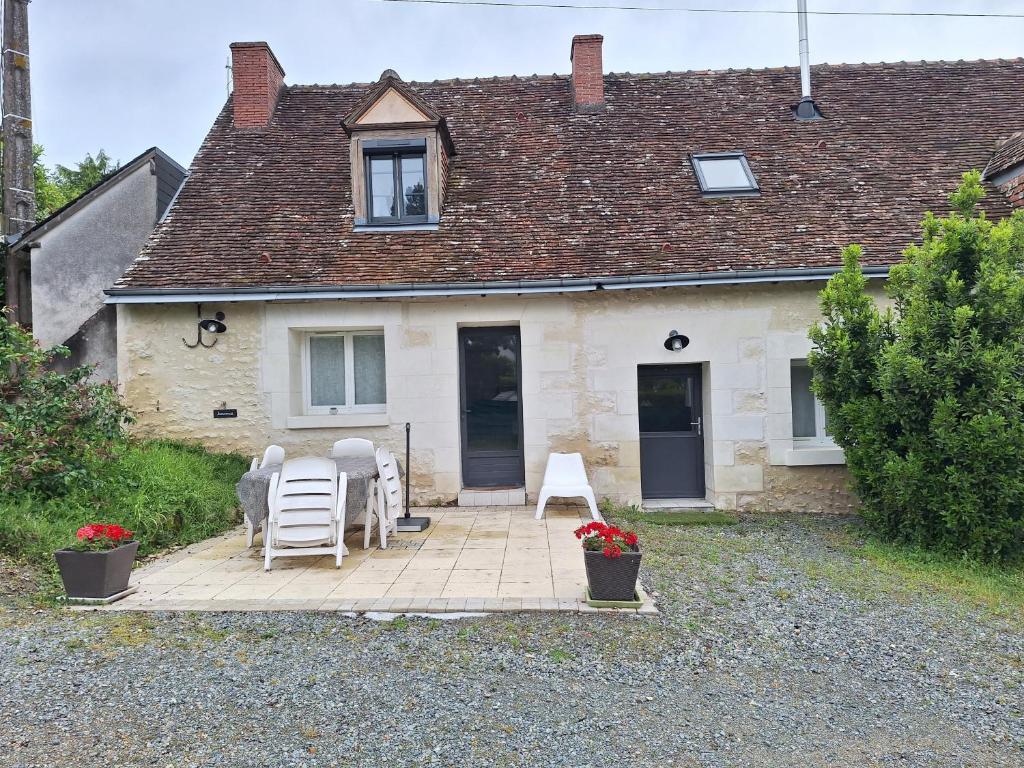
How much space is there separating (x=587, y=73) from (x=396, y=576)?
9.19 m

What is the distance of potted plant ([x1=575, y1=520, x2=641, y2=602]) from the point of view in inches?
178

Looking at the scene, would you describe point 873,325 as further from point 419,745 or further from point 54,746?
point 54,746

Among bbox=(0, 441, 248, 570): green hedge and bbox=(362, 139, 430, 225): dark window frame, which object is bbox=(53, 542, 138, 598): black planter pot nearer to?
bbox=(0, 441, 248, 570): green hedge

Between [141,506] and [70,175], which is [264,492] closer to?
[141,506]

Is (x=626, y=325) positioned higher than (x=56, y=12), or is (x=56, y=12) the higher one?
(x=56, y=12)

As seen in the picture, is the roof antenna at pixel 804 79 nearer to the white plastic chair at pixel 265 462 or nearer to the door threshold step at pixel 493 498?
the door threshold step at pixel 493 498

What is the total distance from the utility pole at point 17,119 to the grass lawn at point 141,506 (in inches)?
351

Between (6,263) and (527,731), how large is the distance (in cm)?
1216

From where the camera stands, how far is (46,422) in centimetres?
649

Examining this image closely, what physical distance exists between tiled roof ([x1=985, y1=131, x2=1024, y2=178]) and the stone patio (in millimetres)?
7830

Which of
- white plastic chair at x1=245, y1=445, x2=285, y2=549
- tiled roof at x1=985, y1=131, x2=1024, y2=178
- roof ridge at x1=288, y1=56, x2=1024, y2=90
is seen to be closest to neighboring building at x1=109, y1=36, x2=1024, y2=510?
tiled roof at x1=985, y1=131, x2=1024, y2=178

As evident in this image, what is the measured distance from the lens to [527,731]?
304cm

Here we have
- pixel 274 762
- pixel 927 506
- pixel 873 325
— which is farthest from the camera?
pixel 873 325

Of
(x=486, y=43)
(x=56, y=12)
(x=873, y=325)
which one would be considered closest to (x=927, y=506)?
(x=873, y=325)
